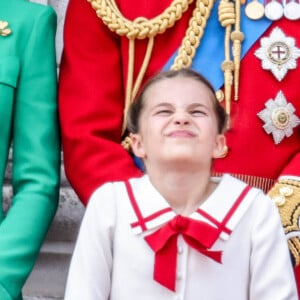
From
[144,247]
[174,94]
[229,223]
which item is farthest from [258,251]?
[174,94]

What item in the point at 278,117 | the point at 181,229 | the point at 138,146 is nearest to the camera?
the point at 181,229

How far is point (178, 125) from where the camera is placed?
1.57 m

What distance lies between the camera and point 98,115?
6.01ft

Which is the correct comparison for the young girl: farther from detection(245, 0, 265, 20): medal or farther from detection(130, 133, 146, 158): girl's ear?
detection(245, 0, 265, 20): medal

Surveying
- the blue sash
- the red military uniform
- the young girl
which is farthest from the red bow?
the blue sash

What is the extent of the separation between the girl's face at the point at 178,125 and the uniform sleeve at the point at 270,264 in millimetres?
132

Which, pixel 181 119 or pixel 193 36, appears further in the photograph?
pixel 193 36

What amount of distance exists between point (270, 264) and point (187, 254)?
0.12 metres

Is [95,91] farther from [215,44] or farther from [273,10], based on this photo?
[273,10]

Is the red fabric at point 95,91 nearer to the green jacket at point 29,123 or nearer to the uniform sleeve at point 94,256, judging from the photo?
the green jacket at point 29,123

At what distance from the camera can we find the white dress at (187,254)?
154 centimetres

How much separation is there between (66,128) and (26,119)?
0.07m

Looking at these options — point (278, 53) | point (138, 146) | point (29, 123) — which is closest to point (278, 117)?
point (278, 53)

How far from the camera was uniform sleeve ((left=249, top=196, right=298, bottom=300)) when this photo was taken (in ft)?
5.03
